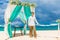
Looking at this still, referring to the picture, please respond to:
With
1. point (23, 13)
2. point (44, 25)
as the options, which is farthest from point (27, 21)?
point (44, 25)

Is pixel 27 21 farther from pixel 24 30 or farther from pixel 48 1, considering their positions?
pixel 48 1

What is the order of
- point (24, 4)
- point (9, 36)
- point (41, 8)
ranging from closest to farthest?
point (9, 36), point (24, 4), point (41, 8)

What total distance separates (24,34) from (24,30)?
18 cm

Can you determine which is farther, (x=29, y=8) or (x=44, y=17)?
(x=44, y=17)

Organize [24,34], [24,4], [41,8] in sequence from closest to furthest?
[24,4] < [24,34] < [41,8]

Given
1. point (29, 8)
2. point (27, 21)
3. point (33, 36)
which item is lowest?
point (33, 36)

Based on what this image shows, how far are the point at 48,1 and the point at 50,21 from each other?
1.09 meters

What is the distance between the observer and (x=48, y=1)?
419 inches

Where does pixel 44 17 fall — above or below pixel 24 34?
above

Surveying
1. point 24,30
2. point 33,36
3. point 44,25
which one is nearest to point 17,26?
point 24,30

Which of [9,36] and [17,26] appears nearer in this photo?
[9,36]

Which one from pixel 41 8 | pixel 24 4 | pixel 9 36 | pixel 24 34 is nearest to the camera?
pixel 9 36

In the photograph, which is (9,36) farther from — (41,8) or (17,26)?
(41,8)

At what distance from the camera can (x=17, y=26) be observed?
883cm
